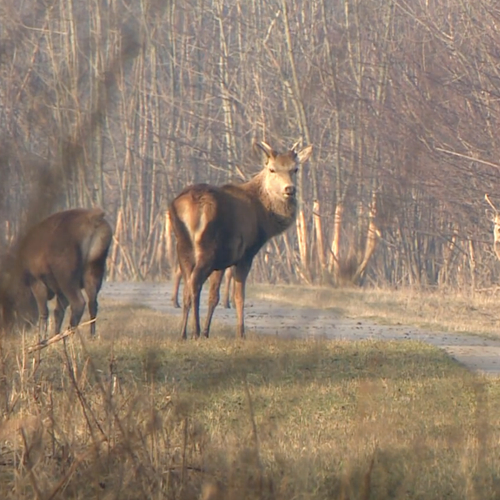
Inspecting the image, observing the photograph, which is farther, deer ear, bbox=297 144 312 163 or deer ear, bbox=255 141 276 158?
deer ear, bbox=297 144 312 163

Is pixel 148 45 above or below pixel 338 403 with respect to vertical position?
above

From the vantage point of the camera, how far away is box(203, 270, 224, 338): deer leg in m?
12.5

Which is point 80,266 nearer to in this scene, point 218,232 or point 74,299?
point 74,299

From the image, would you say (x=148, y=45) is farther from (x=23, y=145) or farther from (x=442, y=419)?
(x=442, y=419)

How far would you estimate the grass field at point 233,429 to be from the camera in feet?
13.6

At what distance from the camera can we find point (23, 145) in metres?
2.51

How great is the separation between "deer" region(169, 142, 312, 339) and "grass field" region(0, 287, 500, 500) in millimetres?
2747

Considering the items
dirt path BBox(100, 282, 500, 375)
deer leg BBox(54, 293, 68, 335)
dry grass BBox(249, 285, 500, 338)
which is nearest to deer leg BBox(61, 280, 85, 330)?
deer leg BBox(54, 293, 68, 335)

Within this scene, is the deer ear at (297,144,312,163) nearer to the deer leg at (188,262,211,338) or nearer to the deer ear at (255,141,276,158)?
the deer ear at (255,141,276,158)

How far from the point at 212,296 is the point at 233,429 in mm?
6199

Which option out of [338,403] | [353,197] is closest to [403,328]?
[338,403]

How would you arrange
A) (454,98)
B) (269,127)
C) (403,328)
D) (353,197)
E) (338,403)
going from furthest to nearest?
(454,98)
(403,328)
(338,403)
(353,197)
(269,127)

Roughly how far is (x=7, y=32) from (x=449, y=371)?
330 inches

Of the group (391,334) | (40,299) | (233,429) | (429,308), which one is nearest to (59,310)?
(391,334)
